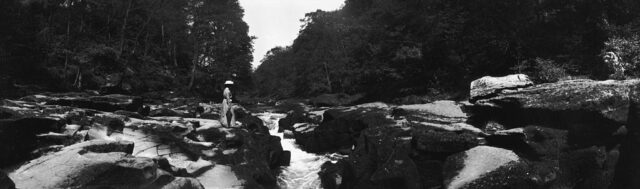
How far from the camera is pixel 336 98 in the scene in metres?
40.8

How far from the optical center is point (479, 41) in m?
29.7

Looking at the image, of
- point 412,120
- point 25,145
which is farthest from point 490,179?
point 25,145

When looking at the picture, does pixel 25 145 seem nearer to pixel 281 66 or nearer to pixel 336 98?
pixel 336 98

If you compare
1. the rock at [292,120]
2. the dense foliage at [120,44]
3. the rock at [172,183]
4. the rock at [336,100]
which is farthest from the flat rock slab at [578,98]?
the dense foliage at [120,44]

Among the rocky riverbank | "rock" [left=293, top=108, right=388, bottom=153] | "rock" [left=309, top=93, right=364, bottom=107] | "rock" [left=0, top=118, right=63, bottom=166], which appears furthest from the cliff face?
"rock" [left=309, top=93, right=364, bottom=107]

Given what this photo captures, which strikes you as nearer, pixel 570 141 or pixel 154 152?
pixel 570 141

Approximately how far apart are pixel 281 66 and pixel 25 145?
249 ft

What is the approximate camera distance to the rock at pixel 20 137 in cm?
984

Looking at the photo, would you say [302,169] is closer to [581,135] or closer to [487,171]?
[487,171]

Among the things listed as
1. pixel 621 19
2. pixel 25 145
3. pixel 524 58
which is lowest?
pixel 25 145

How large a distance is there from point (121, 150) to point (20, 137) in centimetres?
251

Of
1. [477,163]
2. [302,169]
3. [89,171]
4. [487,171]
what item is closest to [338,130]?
[302,169]

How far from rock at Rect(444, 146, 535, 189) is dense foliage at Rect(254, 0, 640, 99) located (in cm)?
1331

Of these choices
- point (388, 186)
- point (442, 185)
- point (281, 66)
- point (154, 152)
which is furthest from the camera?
point (281, 66)
